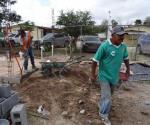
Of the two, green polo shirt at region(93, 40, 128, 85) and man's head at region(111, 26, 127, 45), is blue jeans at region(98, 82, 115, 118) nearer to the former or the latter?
green polo shirt at region(93, 40, 128, 85)

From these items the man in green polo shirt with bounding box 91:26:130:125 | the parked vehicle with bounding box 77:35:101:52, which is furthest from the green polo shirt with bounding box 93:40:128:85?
the parked vehicle with bounding box 77:35:101:52

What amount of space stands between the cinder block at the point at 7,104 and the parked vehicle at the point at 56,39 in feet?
67.0

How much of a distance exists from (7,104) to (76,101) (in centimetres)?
191

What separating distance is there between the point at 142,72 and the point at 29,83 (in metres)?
4.94

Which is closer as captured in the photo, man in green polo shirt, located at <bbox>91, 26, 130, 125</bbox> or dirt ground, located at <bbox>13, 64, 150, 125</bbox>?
man in green polo shirt, located at <bbox>91, 26, 130, 125</bbox>

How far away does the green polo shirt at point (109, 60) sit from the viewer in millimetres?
5946

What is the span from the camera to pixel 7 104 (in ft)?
19.4

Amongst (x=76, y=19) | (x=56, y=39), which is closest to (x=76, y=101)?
(x=76, y=19)

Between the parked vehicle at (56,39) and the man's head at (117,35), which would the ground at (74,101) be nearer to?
the man's head at (117,35)

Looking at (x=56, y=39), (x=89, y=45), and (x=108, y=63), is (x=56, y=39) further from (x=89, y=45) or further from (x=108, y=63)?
(x=108, y=63)

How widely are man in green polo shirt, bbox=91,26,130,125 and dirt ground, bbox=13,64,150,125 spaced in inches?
19.8

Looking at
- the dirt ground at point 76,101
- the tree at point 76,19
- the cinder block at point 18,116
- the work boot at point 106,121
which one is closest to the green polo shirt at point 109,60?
the work boot at point 106,121

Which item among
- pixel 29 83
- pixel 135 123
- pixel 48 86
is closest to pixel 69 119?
pixel 135 123

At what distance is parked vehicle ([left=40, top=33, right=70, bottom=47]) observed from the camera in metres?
27.3
